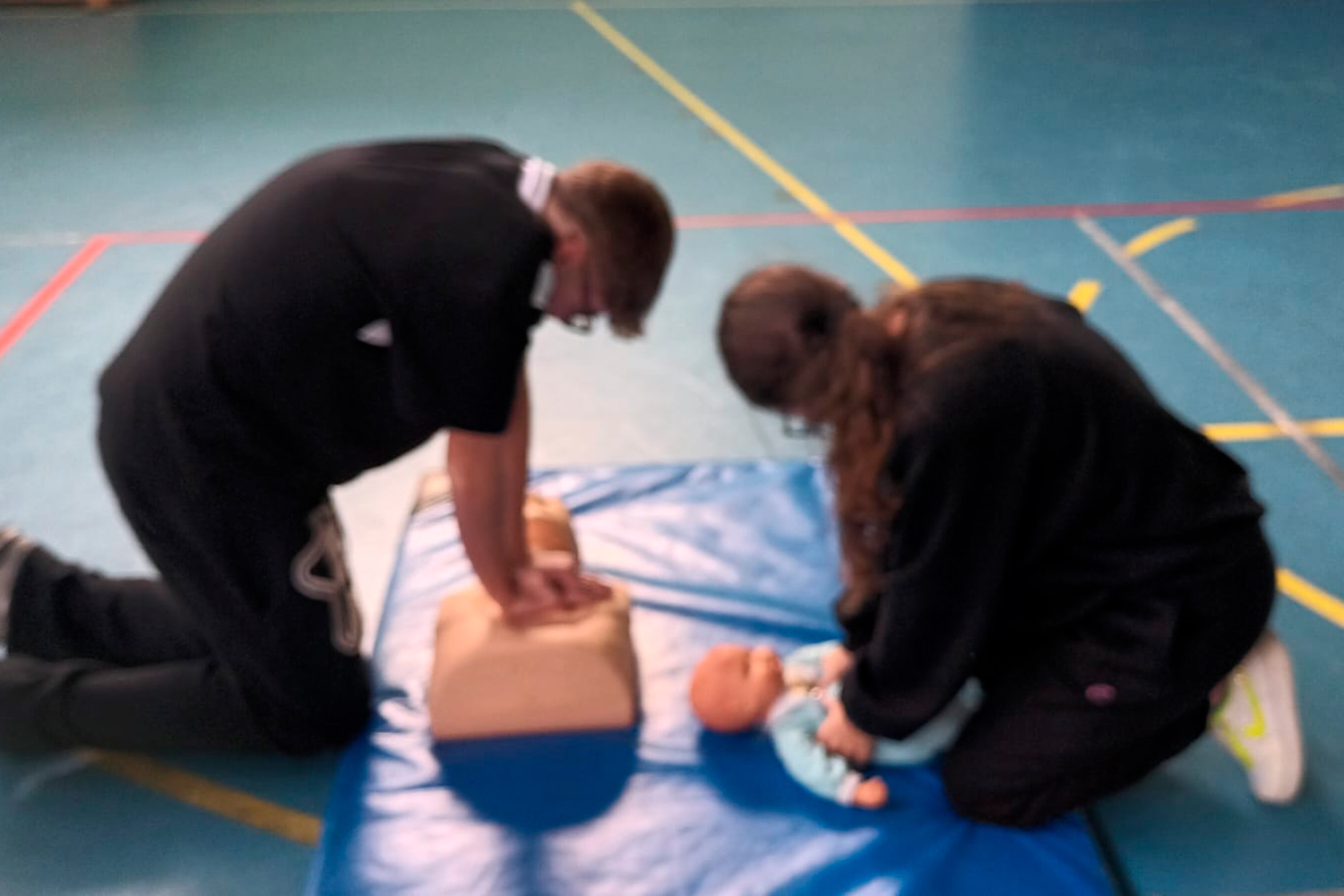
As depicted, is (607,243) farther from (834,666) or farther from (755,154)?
(755,154)

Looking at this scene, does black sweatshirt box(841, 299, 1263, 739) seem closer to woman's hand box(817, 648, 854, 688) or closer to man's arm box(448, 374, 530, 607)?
woman's hand box(817, 648, 854, 688)

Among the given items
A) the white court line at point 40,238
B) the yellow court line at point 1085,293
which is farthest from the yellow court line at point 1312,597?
the white court line at point 40,238

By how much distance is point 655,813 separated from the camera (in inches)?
79.7

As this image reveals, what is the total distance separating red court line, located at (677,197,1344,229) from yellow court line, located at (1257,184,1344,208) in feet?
0.04

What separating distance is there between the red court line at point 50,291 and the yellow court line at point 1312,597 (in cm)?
372

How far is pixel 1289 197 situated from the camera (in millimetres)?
4617

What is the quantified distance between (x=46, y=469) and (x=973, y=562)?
254cm

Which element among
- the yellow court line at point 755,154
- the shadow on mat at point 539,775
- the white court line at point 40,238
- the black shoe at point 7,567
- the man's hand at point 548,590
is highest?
the yellow court line at point 755,154

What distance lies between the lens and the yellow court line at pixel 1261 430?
3.08 m

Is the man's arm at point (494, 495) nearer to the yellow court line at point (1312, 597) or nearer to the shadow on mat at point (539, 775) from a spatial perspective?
the shadow on mat at point (539, 775)

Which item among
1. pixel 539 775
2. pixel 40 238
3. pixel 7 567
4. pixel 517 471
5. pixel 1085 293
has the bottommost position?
pixel 40 238

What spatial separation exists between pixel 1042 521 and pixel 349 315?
3.67 feet

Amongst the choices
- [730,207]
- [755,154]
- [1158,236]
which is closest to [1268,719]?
[1158,236]

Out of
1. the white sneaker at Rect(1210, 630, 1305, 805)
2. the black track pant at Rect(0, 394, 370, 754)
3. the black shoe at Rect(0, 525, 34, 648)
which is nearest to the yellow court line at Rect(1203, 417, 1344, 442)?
the white sneaker at Rect(1210, 630, 1305, 805)
